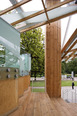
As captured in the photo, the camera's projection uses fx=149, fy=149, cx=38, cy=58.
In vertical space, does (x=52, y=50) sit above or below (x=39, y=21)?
below

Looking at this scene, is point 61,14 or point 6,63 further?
point 61,14

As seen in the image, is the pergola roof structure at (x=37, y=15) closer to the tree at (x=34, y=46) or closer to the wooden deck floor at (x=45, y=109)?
the wooden deck floor at (x=45, y=109)

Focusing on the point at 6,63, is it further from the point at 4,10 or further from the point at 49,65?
the point at 49,65

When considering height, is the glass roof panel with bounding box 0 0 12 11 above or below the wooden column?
above

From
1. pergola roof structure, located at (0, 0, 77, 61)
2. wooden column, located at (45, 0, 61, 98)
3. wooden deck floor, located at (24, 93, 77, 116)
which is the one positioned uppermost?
pergola roof structure, located at (0, 0, 77, 61)

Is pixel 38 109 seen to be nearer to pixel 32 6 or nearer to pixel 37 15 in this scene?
pixel 37 15

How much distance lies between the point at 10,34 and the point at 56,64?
5.39 metres

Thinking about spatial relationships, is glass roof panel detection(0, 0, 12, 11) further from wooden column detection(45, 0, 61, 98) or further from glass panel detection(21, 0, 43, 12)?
wooden column detection(45, 0, 61, 98)

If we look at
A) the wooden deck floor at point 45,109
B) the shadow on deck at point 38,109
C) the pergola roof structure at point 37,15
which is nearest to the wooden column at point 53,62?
the pergola roof structure at point 37,15

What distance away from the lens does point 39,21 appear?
7.85 meters

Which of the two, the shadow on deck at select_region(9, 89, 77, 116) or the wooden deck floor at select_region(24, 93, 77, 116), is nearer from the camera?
the shadow on deck at select_region(9, 89, 77, 116)

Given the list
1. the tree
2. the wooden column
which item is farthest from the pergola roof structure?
the tree

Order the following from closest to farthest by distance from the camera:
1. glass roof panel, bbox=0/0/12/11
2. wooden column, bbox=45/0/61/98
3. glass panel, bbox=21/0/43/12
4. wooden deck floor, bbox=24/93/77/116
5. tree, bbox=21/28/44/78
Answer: wooden deck floor, bbox=24/93/77/116 < glass roof panel, bbox=0/0/12/11 < glass panel, bbox=21/0/43/12 < wooden column, bbox=45/0/61/98 < tree, bbox=21/28/44/78

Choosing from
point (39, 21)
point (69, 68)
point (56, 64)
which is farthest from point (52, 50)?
point (69, 68)
